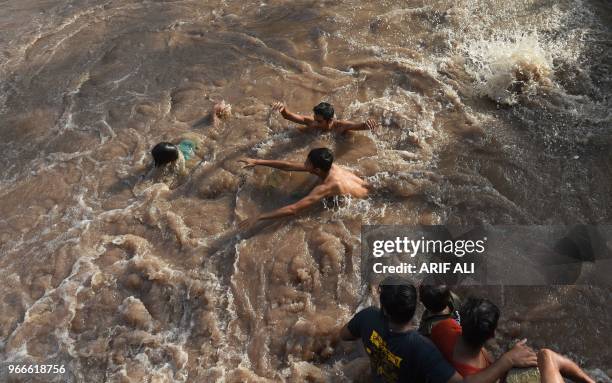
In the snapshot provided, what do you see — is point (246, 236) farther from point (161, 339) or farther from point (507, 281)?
point (507, 281)

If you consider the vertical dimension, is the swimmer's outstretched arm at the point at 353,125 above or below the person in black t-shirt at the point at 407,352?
below

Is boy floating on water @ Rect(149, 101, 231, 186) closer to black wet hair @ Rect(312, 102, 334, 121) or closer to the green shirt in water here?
the green shirt in water

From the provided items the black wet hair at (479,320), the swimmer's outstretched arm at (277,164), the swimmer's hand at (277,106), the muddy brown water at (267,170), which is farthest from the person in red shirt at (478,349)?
the swimmer's hand at (277,106)

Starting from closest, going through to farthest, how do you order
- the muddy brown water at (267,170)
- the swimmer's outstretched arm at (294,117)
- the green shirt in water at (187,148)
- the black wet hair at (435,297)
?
the black wet hair at (435,297), the muddy brown water at (267,170), the swimmer's outstretched arm at (294,117), the green shirt in water at (187,148)

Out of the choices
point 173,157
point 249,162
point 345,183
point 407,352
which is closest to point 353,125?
point 345,183

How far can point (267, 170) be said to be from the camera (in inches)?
217

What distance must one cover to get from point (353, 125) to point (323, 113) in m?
0.38

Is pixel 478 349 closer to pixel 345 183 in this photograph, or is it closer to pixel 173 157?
pixel 345 183

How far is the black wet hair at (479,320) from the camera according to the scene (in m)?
2.87

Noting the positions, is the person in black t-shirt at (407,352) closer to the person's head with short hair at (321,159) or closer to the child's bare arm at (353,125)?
the person's head with short hair at (321,159)

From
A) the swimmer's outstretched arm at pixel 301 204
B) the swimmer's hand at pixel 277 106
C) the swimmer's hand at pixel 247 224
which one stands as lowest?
the swimmer's hand at pixel 247 224

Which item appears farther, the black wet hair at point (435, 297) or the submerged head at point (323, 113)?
the submerged head at point (323, 113)

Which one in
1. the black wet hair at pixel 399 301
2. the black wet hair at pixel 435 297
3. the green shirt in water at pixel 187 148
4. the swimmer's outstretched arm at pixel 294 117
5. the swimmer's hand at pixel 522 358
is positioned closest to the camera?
the swimmer's hand at pixel 522 358

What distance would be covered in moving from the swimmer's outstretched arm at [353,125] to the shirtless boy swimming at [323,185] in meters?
0.77
